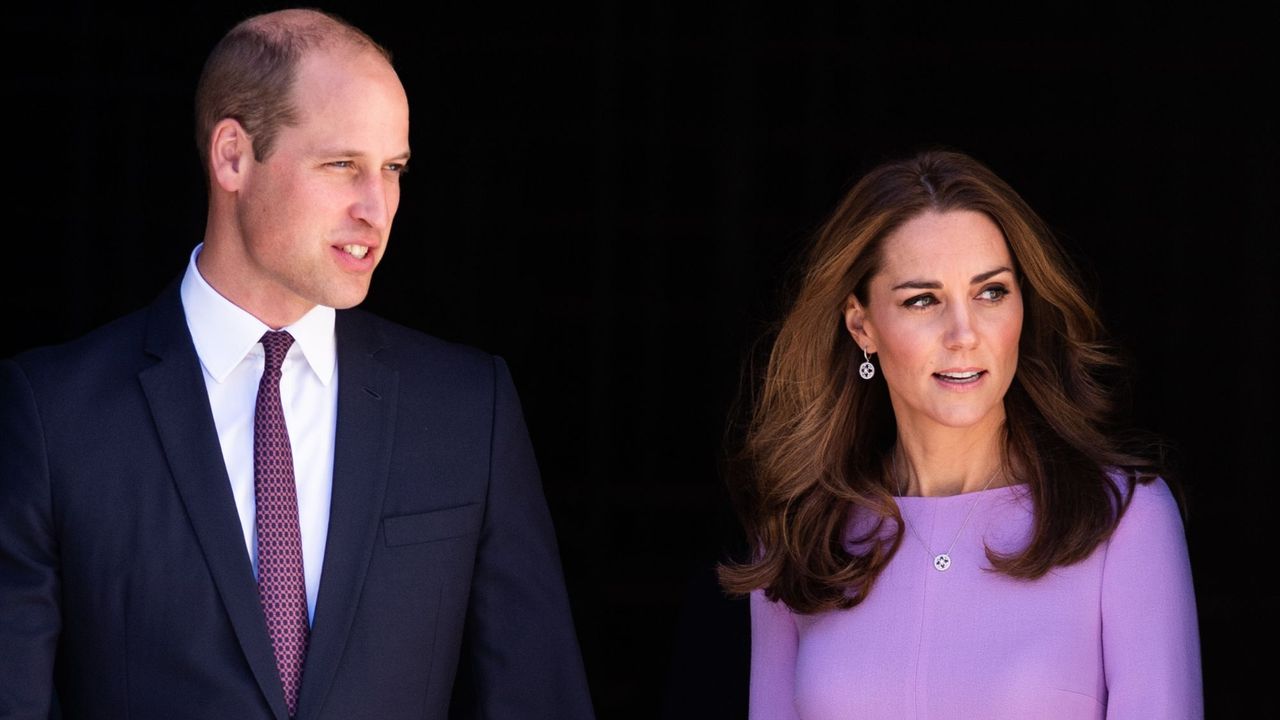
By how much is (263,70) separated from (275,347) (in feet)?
1.33

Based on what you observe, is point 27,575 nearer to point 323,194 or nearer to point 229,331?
point 229,331

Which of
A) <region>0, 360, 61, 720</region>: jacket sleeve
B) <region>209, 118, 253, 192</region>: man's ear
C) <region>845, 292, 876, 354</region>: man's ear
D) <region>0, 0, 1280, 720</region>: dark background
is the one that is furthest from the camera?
<region>0, 0, 1280, 720</region>: dark background

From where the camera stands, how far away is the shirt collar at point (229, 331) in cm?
257

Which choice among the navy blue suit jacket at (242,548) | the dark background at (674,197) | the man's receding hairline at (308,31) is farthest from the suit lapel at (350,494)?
the dark background at (674,197)

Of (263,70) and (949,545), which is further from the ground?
(263,70)

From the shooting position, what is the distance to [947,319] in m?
2.76

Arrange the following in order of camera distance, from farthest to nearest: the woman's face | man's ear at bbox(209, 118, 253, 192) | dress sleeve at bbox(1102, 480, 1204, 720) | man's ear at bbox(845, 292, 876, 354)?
1. man's ear at bbox(845, 292, 876, 354)
2. the woman's face
3. man's ear at bbox(209, 118, 253, 192)
4. dress sleeve at bbox(1102, 480, 1204, 720)

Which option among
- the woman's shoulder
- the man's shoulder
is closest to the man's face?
the man's shoulder

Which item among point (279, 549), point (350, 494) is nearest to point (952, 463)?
point (350, 494)

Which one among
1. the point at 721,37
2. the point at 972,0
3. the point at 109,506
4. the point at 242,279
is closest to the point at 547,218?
the point at 721,37

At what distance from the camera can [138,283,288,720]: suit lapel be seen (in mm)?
2412

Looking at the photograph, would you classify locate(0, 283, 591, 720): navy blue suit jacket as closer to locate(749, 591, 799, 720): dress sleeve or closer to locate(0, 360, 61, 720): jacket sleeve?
locate(0, 360, 61, 720): jacket sleeve

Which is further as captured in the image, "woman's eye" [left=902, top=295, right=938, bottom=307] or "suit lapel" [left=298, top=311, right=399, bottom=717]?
"woman's eye" [left=902, top=295, right=938, bottom=307]

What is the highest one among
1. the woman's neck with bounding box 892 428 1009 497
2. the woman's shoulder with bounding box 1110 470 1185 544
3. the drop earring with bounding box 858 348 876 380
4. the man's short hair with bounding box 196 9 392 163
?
the man's short hair with bounding box 196 9 392 163
